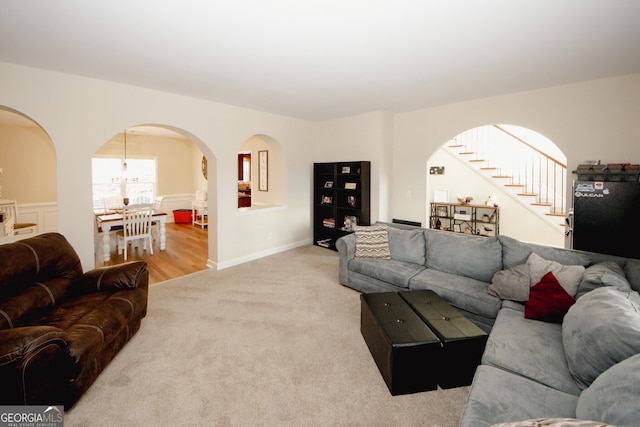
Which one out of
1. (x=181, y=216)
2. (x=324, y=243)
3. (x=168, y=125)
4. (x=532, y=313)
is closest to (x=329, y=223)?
(x=324, y=243)

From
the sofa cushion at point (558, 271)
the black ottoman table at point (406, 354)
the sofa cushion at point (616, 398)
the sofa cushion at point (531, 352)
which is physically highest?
the sofa cushion at point (558, 271)

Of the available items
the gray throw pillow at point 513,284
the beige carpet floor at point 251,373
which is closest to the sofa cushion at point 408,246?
the beige carpet floor at point 251,373

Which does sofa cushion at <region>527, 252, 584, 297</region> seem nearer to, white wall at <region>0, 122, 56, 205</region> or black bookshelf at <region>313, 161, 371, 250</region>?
black bookshelf at <region>313, 161, 371, 250</region>

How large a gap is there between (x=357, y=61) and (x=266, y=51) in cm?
88

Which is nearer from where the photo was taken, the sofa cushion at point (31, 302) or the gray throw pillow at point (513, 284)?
the sofa cushion at point (31, 302)

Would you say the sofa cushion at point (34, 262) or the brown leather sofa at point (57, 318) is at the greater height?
the sofa cushion at point (34, 262)

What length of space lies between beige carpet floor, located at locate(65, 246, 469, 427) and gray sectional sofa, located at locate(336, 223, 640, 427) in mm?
514

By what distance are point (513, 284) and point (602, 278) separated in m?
0.57

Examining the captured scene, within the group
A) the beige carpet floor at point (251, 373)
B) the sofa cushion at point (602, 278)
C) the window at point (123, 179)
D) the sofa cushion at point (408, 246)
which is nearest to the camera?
the beige carpet floor at point (251, 373)

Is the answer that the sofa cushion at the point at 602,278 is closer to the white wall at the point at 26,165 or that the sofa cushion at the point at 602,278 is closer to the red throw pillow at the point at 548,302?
the red throw pillow at the point at 548,302

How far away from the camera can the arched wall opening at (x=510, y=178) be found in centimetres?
582

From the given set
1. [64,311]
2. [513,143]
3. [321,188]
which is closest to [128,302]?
[64,311]

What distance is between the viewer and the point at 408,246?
3.72 meters

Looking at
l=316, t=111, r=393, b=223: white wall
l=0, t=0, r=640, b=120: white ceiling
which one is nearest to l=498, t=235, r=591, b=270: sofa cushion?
l=0, t=0, r=640, b=120: white ceiling
